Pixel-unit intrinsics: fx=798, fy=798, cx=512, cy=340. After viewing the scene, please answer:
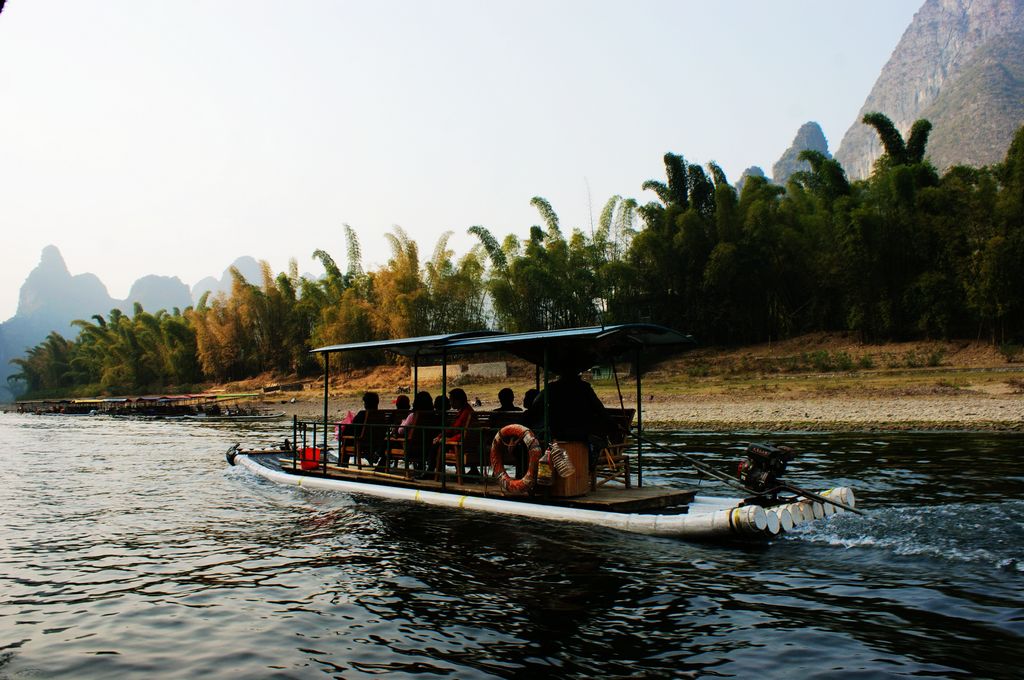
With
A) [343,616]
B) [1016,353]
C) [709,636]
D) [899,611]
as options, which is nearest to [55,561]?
[343,616]

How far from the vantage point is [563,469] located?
10930 mm

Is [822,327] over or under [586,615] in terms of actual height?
over

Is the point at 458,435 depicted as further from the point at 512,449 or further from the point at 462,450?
the point at 512,449

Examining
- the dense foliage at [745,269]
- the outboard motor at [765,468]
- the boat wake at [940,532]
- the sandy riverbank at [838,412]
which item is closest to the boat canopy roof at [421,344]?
the outboard motor at [765,468]

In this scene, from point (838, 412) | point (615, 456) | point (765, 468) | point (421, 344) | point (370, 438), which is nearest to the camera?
point (765, 468)

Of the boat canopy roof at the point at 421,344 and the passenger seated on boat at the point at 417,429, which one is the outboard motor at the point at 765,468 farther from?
the passenger seated on boat at the point at 417,429

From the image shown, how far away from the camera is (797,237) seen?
132 ft

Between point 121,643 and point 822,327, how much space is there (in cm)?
3835

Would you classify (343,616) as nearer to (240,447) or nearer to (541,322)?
(240,447)

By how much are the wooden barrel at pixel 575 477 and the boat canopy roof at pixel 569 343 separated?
1221 mm

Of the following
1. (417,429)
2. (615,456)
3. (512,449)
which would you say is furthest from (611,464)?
(417,429)

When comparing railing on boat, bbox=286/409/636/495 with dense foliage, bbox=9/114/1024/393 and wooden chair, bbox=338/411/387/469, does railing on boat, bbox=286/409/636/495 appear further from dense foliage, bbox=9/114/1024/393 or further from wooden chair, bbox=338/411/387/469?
dense foliage, bbox=9/114/1024/393

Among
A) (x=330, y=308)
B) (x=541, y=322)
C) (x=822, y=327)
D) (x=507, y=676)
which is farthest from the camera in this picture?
(x=330, y=308)

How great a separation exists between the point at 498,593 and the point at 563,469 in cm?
300
